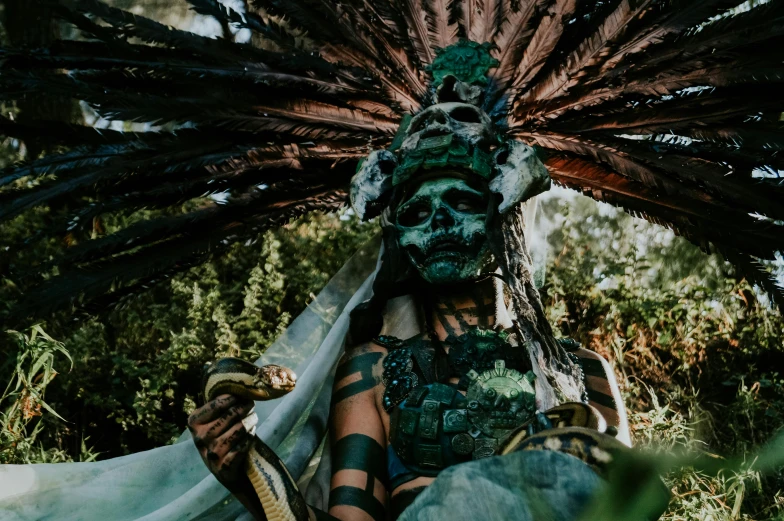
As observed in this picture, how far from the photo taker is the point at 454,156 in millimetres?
3107

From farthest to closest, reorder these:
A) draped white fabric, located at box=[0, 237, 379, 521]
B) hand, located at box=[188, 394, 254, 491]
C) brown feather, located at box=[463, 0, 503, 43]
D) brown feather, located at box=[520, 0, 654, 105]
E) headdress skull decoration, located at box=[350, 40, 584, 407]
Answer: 1. brown feather, located at box=[463, 0, 503, 43]
2. brown feather, located at box=[520, 0, 654, 105]
3. headdress skull decoration, located at box=[350, 40, 584, 407]
4. draped white fabric, located at box=[0, 237, 379, 521]
5. hand, located at box=[188, 394, 254, 491]

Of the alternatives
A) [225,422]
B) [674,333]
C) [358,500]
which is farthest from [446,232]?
[674,333]

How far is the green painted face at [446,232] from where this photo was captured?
3.00 meters

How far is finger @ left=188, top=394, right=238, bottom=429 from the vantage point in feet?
7.38

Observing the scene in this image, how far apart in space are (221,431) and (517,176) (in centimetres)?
143

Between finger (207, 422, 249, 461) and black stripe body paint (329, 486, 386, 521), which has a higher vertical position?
finger (207, 422, 249, 461)

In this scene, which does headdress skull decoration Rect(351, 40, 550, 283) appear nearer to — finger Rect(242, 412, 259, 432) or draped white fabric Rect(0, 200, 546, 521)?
draped white fabric Rect(0, 200, 546, 521)

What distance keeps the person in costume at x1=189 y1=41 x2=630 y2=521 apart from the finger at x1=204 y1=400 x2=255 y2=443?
24.6 inches

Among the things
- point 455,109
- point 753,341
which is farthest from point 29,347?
point 753,341

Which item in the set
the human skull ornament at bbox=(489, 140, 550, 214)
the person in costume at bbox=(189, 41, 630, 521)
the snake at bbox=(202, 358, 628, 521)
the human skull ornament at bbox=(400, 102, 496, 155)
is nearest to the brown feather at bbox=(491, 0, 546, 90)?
the person in costume at bbox=(189, 41, 630, 521)

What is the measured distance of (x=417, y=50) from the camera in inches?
142

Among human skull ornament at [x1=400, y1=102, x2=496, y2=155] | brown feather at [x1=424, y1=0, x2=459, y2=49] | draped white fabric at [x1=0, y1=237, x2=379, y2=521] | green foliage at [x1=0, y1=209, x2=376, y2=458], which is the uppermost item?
brown feather at [x1=424, y1=0, x2=459, y2=49]

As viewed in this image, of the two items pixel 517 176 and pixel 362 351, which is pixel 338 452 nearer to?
pixel 362 351

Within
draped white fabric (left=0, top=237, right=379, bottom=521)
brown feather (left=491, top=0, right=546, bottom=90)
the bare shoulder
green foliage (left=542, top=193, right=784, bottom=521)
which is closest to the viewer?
draped white fabric (left=0, top=237, right=379, bottom=521)
